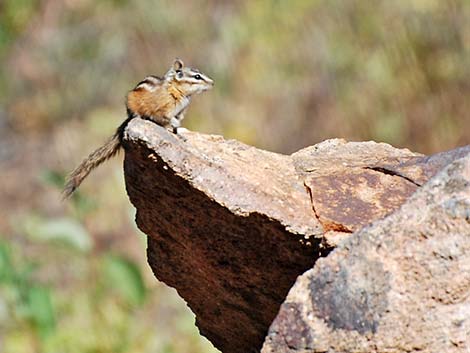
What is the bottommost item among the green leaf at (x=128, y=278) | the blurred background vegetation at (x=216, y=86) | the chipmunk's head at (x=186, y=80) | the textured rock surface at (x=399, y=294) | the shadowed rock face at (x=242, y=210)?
the textured rock surface at (x=399, y=294)

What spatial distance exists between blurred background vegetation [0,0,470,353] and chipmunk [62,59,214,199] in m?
A: 2.62

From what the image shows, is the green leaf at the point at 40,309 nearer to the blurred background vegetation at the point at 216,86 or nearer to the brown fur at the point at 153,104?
the brown fur at the point at 153,104

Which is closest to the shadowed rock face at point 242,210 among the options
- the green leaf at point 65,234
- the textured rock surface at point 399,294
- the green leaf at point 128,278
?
the textured rock surface at point 399,294

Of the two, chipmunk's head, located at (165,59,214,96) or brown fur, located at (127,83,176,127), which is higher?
chipmunk's head, located at (165,59,214,96)

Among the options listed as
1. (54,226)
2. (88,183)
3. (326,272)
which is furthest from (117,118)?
(326,272)

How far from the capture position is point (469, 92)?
9.45 meters

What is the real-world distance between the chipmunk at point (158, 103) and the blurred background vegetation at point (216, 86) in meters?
2.62

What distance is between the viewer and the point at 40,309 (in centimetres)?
572

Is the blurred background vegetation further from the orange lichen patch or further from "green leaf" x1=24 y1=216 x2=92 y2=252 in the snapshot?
the orange lichen patch

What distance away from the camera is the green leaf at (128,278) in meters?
6.20

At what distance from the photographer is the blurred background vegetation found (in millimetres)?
9125

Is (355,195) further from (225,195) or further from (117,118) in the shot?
(117,118)

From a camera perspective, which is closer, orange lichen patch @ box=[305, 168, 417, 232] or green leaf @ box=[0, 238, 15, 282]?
orange lichen patch @ box=[305, 168, 417, 232]

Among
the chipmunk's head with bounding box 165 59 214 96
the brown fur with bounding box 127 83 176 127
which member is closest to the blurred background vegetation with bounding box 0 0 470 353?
the chipmunk's head with bounding box 165 59 214 96
